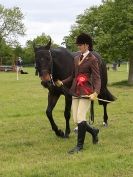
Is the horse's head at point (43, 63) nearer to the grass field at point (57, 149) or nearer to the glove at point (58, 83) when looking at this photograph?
the glove at point (58, 83)

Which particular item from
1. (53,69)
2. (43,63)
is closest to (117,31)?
(53,69)

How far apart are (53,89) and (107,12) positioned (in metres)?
18.4

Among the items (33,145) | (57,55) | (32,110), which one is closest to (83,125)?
(33,145)

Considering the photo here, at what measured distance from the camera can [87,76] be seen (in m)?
8.92

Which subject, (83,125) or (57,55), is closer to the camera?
(83,125)

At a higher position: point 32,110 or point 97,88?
point 97,88

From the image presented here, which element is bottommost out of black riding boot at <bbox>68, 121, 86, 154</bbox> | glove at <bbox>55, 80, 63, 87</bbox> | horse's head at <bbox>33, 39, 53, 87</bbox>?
black riding boot at <bbox>68, 121, 86, 154</bbox>

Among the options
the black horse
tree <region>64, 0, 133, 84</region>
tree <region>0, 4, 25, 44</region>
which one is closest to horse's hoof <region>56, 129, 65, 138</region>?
the black horse

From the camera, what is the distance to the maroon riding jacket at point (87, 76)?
29.0 ft

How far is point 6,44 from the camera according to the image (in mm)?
93188

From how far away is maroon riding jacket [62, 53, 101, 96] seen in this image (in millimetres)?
8844

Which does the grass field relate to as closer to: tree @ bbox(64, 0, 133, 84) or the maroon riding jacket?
the maroon riding jacket

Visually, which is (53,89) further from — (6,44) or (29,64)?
(6,44)

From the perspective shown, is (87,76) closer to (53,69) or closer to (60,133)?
(53,69)
